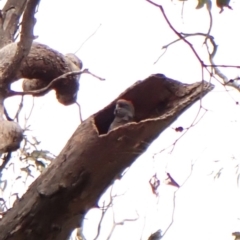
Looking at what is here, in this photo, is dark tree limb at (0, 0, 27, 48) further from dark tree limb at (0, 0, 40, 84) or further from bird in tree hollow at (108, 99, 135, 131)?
bird in tree hollow at (108, 99, 135, 131)

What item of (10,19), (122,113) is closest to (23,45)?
(122,113)

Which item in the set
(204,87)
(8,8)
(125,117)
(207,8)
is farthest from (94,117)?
(8,8)

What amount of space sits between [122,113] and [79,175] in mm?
98

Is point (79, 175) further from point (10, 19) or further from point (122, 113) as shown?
point (10, 19)

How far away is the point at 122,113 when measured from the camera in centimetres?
70

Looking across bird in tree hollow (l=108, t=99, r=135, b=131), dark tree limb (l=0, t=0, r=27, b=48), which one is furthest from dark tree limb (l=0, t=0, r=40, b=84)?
dark tree limb (l=0, t=0, r=27, b=48)

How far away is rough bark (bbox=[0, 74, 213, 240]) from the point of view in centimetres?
65

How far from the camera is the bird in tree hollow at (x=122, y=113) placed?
0.69 meters

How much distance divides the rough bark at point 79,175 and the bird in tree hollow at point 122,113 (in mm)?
22

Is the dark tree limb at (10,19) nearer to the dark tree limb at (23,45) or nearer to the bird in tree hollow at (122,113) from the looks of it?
the dark tree limb at (23,45)

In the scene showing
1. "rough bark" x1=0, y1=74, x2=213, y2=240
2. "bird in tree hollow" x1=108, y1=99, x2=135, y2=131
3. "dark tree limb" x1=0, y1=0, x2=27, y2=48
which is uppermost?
"dark tree limb" x1=0, y1=0, x2=27, y2=48

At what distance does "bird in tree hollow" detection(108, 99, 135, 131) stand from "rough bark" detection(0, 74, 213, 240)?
22mm

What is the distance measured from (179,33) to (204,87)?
7.2 inches

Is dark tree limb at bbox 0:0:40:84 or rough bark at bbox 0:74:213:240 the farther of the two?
dark tree limb at bbox 0:0:40:84
